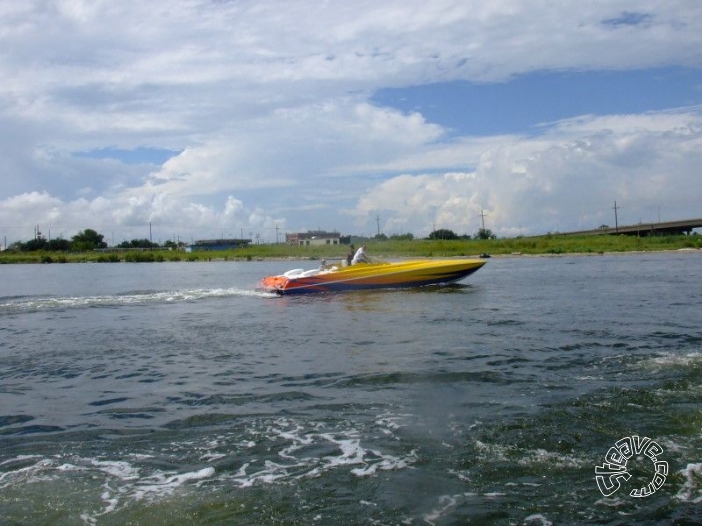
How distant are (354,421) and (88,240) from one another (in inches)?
5941

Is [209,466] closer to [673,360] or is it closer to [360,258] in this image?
[673,360]

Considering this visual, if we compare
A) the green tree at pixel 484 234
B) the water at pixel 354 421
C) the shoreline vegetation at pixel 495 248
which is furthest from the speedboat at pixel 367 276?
the green tree at pixel 484 234

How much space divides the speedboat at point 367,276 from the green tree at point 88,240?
121 m

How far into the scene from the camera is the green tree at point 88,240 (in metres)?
138

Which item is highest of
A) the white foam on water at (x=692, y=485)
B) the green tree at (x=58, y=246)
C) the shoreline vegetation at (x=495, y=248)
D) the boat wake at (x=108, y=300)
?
the green tree at (x=58, y=246)

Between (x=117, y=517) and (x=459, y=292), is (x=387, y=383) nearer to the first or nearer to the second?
(x=117, y=517)

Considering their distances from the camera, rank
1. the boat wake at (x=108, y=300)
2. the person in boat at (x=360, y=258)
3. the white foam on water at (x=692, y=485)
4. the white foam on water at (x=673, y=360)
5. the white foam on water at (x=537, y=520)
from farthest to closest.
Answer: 1. the person in boat at (x=360, y=258)
2. the boat wake at (x=108, y=300)
3. the white foam on water at (x=673, y=360)
4. the white foam on water at (x=692, y=485)
5. the white foam on water at (x=537, y=520)

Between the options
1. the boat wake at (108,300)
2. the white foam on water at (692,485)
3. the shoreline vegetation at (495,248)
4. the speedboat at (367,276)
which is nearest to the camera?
the white foam on water at (692,485)

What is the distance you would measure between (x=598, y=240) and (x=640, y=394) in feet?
258

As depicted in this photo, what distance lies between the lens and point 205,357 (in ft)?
45.5

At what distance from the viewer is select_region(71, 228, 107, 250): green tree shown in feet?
454

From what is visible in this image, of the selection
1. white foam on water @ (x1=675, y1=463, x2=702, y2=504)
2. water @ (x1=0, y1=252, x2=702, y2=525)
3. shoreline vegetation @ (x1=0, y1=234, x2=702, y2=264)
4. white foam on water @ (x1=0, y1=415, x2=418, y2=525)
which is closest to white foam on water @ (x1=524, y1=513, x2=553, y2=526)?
water @ (x1=0, y1=252, x2=702, y2=525)

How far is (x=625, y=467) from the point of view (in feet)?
22.4

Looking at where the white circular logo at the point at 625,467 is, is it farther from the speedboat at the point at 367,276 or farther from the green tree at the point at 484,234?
the green tree at the point at 484,234
